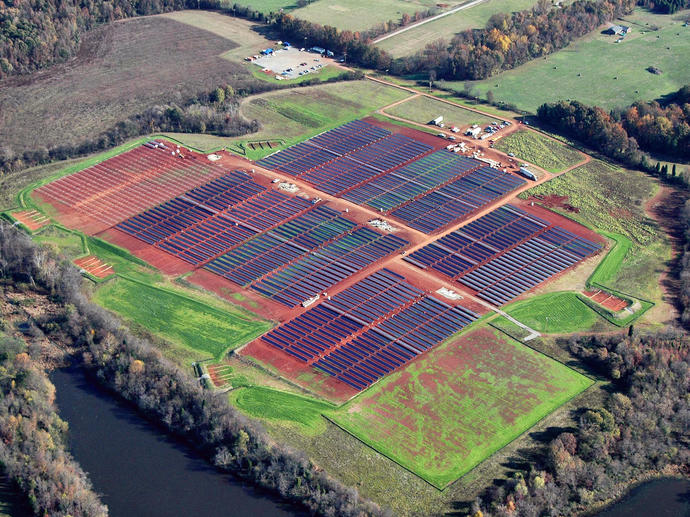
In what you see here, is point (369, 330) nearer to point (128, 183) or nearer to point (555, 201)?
point (555, 201)

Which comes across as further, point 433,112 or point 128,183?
point 433,112

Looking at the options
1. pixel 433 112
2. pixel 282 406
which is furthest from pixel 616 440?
pixel 433 112

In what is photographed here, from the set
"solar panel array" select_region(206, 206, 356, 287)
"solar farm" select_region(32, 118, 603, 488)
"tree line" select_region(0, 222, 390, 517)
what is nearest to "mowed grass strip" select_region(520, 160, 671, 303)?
"solar farm" select_region(32, 118, 603, 488)

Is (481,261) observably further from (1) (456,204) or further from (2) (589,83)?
(2) (589,83)

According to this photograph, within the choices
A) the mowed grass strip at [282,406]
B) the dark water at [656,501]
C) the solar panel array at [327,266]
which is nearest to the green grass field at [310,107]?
the solar panel array at [327,266]

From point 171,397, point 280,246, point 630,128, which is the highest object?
point 630,128

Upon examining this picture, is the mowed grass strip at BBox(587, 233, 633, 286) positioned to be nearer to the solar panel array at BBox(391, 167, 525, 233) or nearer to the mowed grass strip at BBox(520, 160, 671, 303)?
the mowed grass strip at BBox(520, 160, 671, 303)
